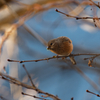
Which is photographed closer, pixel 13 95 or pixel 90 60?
pixel 90 60

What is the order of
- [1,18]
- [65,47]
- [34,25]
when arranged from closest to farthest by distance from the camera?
[65,47] < [1,18] < [34,25]

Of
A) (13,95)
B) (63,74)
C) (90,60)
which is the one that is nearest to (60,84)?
(63,74)

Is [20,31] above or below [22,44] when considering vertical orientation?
above

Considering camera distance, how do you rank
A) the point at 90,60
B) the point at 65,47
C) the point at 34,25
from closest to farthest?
the point at 90,60, the point at 65,47, the point at 34,25

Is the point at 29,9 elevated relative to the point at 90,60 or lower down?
elevated

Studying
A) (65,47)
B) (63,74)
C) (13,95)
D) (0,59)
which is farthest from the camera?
(63,74)

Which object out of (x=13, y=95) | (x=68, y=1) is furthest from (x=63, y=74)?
(x=68, y=1)

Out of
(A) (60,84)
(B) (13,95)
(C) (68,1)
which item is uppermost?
(C) (68,1)

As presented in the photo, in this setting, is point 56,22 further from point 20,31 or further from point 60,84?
point 60,84

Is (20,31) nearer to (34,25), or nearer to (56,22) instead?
(34,25)
